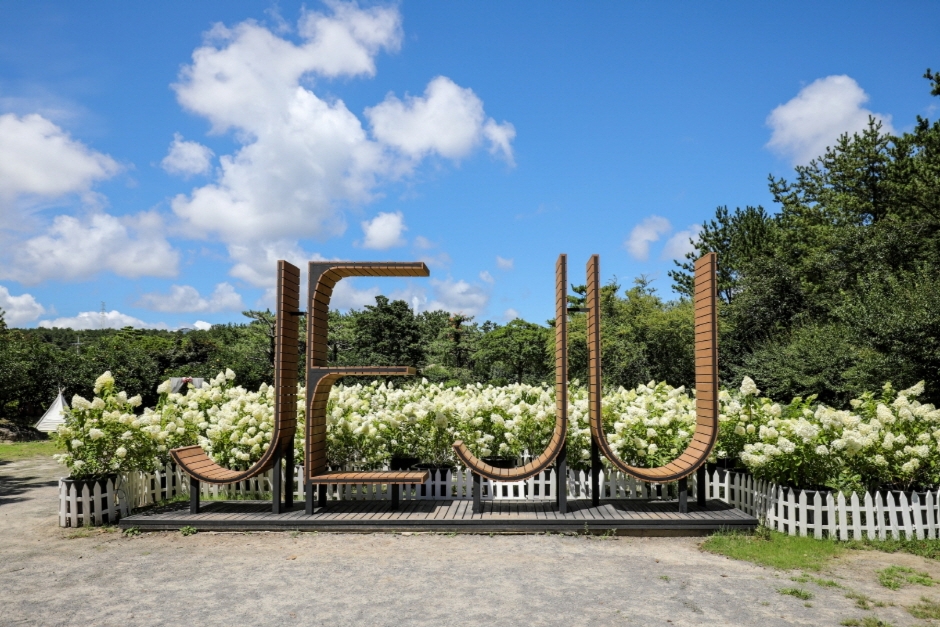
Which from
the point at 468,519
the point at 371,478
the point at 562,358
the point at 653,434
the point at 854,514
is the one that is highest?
the point at 562,358

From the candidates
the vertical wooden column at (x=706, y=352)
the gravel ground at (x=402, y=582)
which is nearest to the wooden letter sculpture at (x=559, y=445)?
the gravel ground at (x=402, y=582)

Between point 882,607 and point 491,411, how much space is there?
483 centimetres

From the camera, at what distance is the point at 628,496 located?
8.19m

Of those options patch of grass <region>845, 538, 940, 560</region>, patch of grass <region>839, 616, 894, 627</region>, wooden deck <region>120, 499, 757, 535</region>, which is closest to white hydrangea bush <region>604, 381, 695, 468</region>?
wooden deck <region>120, 499, 757, 535</region>

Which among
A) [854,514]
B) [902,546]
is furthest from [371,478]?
[902,546]

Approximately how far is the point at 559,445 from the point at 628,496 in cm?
152

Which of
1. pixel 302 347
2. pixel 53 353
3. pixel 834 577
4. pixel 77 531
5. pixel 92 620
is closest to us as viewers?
pixel 92 620

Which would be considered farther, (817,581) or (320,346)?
(320,346)

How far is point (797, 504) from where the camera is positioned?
6.84m

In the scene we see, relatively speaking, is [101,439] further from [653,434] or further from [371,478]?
[653,434]

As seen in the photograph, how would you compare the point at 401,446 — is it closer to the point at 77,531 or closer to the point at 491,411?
the point at 491,411

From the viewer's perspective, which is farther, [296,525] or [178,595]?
[296,525]

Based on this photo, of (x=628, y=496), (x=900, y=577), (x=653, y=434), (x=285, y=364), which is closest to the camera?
(x=900, y=577)

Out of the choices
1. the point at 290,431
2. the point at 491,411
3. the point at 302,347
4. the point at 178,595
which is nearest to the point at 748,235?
the point at 302,347
